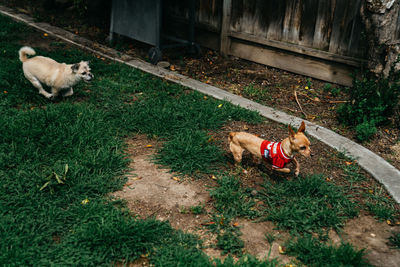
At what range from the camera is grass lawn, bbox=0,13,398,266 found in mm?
3055

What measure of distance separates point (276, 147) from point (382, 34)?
279 cm

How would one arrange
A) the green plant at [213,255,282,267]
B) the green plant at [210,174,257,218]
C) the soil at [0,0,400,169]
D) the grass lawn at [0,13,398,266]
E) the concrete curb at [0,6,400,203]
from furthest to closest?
1. the soil at [0,0,400,169]
2. the concrete curb at [0,6,400,203]
3. the green plant at [210,174,257,218]
4. the grass lawn at [0,13,398,266]
5. the green plant at [213,255,282,267]

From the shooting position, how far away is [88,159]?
13.6ft

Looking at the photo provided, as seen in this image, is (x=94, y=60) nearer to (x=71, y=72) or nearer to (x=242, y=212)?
(x=71, y=72)

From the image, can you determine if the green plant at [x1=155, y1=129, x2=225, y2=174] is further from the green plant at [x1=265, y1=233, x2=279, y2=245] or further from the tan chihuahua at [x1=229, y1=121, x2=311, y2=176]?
the green plant at [x1=265, y1=233, x2=279, y2=245]

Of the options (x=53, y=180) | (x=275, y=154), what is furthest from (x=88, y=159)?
(x=275, y=154)

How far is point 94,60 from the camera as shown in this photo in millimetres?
7316

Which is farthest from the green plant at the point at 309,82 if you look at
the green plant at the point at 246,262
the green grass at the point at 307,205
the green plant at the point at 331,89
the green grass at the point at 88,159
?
the green plant at the point at 246,262

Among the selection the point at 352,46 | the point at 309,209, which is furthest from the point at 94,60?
the point at 309,209

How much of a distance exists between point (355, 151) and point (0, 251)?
3.99 metres

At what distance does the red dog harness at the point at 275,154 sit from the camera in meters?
3.81

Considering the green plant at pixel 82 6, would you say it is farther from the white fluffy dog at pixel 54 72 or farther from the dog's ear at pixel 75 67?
the dog's ear at pixel 75 67

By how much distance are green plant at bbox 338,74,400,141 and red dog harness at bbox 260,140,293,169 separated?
1.70m

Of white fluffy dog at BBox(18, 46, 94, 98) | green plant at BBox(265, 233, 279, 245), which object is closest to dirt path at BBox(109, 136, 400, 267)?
green plant at BBox(265, 233, 279, 245)
